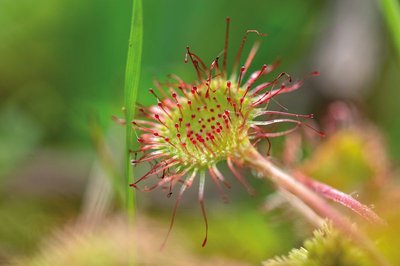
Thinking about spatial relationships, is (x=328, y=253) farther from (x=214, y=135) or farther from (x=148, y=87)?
(x=148, y=87)

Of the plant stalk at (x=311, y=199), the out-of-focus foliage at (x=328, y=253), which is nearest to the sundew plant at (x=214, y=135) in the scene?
the plant stalk at (x=311, y=199)

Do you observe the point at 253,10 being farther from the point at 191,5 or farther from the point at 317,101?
the point at 317,101

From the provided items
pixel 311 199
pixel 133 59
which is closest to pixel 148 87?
pixel 133 59

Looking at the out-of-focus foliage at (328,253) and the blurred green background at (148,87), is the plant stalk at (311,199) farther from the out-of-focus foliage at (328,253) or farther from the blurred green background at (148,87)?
the blurred green background at (148,87)

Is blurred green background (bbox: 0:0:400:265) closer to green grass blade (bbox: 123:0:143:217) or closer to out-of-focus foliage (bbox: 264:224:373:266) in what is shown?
green grass blade (bbox: 123:0:143:217)

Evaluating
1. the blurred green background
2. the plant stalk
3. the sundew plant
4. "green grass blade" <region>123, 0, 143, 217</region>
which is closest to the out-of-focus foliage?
the plant stalk

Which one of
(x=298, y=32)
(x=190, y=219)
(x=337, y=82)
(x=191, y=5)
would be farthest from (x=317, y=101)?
(x=191, y=5)
